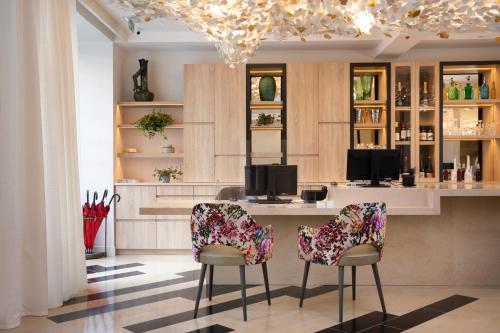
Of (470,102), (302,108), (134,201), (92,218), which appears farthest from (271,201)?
(470,102)

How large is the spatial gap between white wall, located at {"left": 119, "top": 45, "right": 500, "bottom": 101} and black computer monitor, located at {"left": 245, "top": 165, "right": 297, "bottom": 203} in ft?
8.73

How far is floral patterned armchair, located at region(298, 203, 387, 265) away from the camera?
14.0ft

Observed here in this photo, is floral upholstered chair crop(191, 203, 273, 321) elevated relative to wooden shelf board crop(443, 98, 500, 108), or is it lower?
lower

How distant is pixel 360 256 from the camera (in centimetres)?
435

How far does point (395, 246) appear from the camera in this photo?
18.0ft

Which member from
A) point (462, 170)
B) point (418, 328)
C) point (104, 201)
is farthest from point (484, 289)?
point (104, 201)

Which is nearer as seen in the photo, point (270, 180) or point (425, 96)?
point (270, 180)

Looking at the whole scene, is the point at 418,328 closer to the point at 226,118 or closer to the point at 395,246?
the point at 395,246

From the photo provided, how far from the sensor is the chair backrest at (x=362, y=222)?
4270mm

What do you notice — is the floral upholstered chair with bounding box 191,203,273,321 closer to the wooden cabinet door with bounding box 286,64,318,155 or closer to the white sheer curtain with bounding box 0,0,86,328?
the white sheer curtain with bounding box 0,0,86,328

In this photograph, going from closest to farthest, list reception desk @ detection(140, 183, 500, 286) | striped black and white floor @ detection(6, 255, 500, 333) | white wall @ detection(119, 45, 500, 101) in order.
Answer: striped black and white floor @ detection(6, 255, 500, 333) < reception desk @ detection(140, 183, 500, 286) < white wall @ detection(119, 45, 500, 101)

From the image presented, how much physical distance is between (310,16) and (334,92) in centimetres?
467

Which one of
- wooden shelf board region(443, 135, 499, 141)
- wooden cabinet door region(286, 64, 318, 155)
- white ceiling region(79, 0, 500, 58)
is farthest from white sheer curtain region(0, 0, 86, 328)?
wooden shelf board region(443, 135, 499, 141)

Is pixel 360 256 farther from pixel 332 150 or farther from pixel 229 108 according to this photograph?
pixel 229 108
